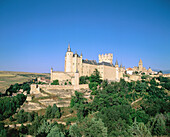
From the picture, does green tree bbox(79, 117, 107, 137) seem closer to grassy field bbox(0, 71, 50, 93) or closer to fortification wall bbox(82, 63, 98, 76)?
fortification wall bbox(82, 63, 98, 76)

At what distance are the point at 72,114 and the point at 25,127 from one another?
10688 millimetres

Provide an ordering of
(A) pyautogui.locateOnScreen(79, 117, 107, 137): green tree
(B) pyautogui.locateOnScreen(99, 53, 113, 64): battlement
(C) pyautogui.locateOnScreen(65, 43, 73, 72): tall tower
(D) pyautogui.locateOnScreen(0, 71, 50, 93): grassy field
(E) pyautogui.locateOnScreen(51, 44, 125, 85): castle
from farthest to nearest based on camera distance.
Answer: (B) pyautogui.locateOnScreen(99, 53, 113, 64): battlement, (D) pyautogui.locateOnScreen(0, 71, 50, 93): grassy field, (C) pyautogui.locateOnScreen(65, 43, 73, 72): tall tower, (E) pyautogui.locateOnScreen(51, 44, 125, 85): castle, (A) pyautogui.locateOnScreen(79, 117, 107, 137): green tree

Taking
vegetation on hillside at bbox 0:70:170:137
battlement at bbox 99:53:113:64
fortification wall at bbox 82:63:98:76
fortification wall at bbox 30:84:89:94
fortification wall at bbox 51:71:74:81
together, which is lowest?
vegetation on hillside at bbox 0:70:170:137

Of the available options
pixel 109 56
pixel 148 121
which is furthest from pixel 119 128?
pixel 109 56

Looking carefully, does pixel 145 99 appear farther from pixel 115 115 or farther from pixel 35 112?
pixel 35 112

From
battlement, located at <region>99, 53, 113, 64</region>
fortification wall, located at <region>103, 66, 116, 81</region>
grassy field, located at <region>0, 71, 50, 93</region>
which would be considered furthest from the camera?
battlement, located at <region>99, 53, 113, 64</region>

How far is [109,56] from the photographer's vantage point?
76.6 meters

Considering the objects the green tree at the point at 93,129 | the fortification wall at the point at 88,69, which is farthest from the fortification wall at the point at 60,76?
the green tree at the point at 93,129

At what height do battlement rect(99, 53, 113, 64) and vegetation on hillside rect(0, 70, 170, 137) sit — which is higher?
battlement rect(99, 53, 113, 64)

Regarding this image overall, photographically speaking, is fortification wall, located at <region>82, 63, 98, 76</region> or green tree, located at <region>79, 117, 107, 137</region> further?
fortification wall, located at <region>82, 63, 98, 76</region>

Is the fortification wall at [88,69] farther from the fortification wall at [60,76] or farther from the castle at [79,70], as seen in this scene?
the fortification wall at [60,76]

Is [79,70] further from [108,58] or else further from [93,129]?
[93,129]

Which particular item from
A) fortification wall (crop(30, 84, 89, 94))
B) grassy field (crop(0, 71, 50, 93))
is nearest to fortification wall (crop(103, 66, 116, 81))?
fortification wall (crop(30, 84, 89, 94))

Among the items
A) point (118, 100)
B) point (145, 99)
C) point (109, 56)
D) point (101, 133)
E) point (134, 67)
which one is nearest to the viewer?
point (101, 133)
